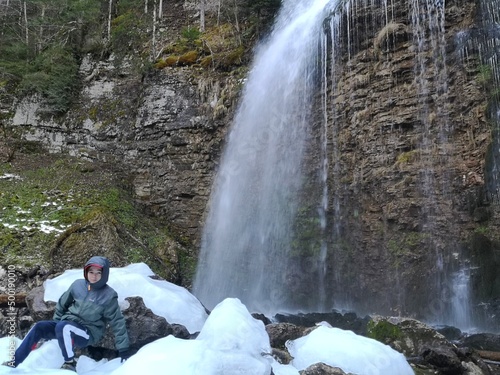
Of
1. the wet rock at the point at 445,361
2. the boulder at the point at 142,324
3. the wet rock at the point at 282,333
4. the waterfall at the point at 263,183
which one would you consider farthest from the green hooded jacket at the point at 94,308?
the waterfall at the point at 263,183

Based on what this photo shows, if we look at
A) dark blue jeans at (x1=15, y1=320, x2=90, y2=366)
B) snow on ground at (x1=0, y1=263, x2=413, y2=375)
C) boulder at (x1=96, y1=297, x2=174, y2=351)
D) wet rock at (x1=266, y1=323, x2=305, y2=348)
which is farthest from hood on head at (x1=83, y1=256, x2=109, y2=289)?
wet rock at (x1=266, y1=323, x2=305, y2=348)

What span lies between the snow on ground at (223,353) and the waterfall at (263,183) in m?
6.20

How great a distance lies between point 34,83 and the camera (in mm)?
15516

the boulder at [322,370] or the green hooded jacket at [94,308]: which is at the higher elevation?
the green hooded jacket at [94,308]

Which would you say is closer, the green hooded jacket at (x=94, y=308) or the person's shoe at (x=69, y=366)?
the person's shoe at (x=69, y=366)

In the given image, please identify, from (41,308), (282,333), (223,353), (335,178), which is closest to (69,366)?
(223,353)

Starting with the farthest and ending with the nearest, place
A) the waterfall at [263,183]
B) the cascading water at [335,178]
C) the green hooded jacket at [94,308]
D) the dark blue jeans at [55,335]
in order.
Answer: the waterfall at [263,183] < the cascading water at [335,178] < the green hooded jacket at [94,308] < the dark blue jeans at [55,335]

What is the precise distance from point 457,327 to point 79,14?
54.9 feet

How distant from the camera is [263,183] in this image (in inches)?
509

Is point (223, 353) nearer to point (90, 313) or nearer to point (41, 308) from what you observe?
point (90, 313)

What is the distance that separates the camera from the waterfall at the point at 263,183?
12188 millimetres

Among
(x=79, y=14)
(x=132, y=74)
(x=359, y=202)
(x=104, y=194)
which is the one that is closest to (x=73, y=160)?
(x=104, y=194)

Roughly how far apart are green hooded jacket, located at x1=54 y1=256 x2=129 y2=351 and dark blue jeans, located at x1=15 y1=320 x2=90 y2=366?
184 millimetres

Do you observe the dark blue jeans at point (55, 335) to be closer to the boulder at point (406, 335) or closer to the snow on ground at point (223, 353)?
the snow on ground at point (223, 353)
